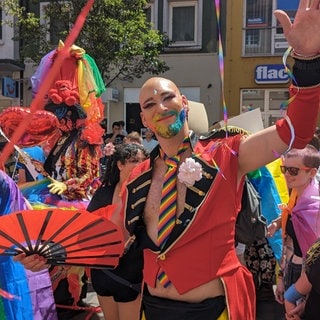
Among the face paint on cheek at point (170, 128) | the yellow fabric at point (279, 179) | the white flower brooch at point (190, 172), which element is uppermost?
the face paint on cheek at point (170, 128)

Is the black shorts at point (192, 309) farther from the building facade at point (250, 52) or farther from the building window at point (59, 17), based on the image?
the building facade at point (250, 52)

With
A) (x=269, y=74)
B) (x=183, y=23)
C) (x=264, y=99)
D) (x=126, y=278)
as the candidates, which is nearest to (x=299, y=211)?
(x=126, y=278)

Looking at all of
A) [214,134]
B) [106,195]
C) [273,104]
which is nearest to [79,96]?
[106,195]

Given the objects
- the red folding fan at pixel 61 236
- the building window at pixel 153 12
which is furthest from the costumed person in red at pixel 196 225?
the building window at pixel 153 12

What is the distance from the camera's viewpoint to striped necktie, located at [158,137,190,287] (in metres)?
1.88

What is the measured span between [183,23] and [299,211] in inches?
501

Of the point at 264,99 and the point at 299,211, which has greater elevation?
the point at 264,99

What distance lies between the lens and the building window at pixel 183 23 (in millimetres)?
14359

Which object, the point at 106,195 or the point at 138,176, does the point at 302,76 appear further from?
the point at 106,195

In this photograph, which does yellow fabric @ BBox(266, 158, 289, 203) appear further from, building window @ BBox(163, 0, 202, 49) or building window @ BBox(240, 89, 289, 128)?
building window @ BBox(163, 0, 202, 49)

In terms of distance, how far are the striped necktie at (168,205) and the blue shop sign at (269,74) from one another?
38.7ft

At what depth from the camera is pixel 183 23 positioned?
14578 millimetres

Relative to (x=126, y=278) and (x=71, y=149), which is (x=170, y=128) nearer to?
(x=126, y=278)

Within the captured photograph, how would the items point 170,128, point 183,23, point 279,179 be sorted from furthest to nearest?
point 183,23, point 279,179, point 170,128
